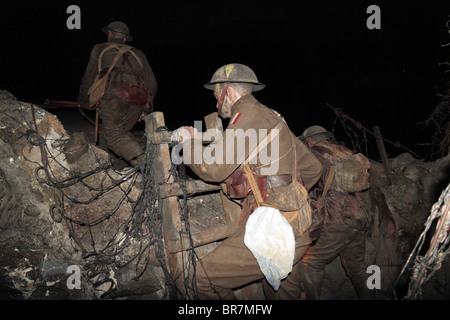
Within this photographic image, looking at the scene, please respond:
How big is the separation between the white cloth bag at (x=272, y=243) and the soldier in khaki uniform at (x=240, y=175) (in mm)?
176

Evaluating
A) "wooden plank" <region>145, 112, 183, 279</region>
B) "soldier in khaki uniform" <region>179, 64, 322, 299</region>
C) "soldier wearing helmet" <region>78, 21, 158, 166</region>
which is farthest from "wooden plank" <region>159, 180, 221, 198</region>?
"soldier wearing helmet" <region>78, 21, 158, 166</region>

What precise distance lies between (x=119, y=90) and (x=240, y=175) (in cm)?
286

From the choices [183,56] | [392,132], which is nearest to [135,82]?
[183,56]

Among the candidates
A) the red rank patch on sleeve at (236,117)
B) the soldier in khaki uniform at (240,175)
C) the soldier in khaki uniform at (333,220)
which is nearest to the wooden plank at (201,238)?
the soldier in khaki uniform at (240,175)

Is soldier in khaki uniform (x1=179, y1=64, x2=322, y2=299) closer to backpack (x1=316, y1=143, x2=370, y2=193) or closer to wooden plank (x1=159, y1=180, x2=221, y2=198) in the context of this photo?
wooden plank (x1=159, y1=180, x2=221, y2=198)

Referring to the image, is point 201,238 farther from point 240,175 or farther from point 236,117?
point 236,117

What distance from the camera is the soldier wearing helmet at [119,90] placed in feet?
15.5

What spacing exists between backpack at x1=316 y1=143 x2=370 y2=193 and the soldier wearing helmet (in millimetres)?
2894

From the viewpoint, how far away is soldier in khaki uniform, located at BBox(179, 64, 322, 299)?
2.67 meters

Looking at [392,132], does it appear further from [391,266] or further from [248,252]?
[248,252]

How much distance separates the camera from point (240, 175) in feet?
9.23

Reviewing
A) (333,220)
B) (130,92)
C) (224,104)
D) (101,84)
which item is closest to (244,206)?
(224,104)

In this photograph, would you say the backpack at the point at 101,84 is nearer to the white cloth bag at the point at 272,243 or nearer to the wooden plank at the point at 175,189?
the wooden plank at the point at 175,189

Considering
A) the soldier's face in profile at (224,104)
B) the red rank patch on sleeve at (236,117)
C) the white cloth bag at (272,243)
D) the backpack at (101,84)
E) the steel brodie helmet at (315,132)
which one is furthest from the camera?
the steel brodie helmet at (315,132)
